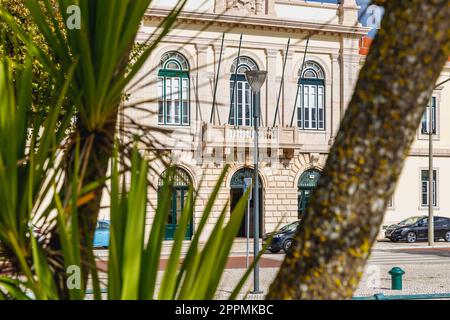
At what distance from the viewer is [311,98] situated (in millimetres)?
35750

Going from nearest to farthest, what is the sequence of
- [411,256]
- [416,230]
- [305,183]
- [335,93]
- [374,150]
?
[374,150] < [411,256] < [416,230] < [305,183] < [335,93]

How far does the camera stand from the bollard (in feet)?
47.7

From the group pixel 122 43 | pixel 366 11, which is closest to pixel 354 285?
pixel 366 11

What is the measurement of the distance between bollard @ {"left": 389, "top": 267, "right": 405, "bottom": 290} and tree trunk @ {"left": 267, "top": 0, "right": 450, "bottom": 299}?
42.5 feet

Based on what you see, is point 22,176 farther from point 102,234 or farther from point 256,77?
point 256,77

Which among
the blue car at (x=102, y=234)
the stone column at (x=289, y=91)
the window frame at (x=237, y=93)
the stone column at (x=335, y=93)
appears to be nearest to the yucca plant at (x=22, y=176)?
the blue car at (x=102, y=234)

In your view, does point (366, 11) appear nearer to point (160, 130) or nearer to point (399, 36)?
point (399, 36)

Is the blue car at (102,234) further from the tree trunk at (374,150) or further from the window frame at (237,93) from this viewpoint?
the window frame at (237,93)

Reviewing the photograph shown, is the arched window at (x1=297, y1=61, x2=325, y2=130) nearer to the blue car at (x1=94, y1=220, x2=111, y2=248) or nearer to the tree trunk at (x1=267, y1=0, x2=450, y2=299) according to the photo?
the blue car at (x1=94, y1=220, x2=111, y2=248)

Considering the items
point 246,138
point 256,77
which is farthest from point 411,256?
point 256,77

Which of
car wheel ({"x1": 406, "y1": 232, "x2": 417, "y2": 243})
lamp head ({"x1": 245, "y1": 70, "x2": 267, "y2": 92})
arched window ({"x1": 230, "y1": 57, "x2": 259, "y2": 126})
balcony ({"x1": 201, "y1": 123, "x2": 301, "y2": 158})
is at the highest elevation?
arched window ({"x1": 230, "y1": 57, "x2": 259, "y2": 126})

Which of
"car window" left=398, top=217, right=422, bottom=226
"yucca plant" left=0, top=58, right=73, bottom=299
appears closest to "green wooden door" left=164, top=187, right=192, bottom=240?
"yucca plant" left=0, top=58, right=73, bottom=299

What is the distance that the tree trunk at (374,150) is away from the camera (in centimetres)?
197

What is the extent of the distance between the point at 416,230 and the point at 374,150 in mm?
32207
